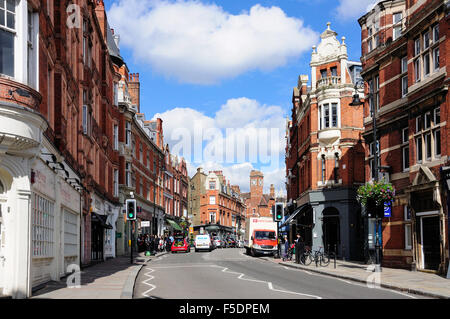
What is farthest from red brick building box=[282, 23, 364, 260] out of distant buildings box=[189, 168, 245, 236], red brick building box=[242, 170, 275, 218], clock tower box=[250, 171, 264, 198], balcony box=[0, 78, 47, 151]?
clock tower box=[250, 171, 264, 198]

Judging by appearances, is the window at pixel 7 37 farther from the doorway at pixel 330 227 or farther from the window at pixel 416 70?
the doorway at pixel 330 227

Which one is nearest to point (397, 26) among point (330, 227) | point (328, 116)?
point (328, 116)

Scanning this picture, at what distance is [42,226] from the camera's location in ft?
56.6

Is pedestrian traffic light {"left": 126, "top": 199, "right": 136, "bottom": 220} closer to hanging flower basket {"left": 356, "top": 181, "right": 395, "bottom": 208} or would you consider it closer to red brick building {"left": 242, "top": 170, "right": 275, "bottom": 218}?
hanging flower basket {"left": 356, "top": 181, "right": 395, "bottom": 208}

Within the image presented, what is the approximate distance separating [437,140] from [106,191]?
80.9ft

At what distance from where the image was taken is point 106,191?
4047 centimetres

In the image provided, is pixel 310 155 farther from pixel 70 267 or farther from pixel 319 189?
pixel 70 267

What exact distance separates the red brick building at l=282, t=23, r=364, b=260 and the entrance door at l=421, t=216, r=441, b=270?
50.6 feet

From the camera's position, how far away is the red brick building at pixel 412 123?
2275cm

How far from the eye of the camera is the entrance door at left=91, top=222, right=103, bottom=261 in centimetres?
3384

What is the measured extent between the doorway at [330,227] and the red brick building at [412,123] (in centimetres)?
1201

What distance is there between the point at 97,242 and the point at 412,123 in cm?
2091

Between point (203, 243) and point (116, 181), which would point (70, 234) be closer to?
point (116, 181)
